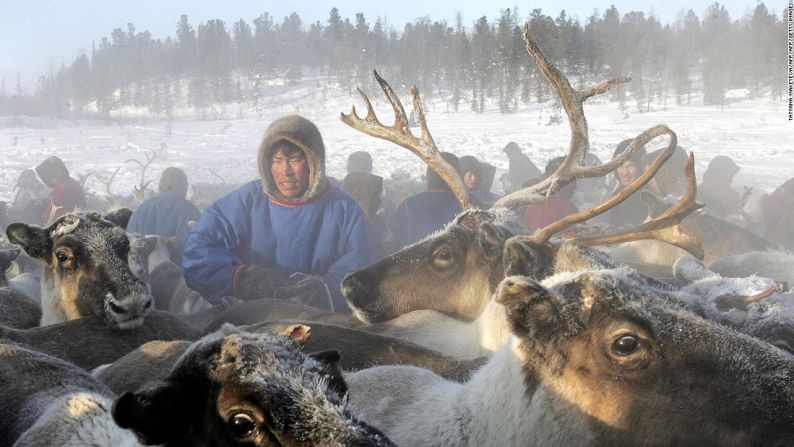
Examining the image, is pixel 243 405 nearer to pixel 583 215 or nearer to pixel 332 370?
pixel 332 370

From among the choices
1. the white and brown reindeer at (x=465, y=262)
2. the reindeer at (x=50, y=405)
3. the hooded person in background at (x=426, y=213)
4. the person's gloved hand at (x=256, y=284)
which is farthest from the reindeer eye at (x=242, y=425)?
the hooded person in background at (x=426, y=213)

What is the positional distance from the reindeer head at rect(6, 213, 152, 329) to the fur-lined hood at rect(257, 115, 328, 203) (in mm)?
1657

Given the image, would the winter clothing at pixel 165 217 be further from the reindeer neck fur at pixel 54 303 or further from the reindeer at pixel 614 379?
the reindeer at pixel 614 379

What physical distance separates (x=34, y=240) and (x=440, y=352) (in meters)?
3.03

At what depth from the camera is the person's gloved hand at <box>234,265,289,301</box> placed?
5793 mm

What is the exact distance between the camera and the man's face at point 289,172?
6.21 meters

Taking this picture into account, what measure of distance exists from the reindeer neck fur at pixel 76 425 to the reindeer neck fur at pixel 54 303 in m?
1.88

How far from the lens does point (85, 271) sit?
4.59m

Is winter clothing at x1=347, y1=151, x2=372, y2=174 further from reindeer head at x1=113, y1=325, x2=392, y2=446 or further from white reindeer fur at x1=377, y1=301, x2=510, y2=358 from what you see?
reindeer head at x1=113, y1=325, x2=392, y2=446

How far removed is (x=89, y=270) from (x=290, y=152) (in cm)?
223

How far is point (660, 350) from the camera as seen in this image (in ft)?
7.66

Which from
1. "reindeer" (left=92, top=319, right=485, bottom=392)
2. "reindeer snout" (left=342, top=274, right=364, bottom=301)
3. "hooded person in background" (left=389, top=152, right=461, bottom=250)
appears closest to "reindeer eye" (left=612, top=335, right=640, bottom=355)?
"reindeer" (left=92, top=319, right=485, bottom=392)

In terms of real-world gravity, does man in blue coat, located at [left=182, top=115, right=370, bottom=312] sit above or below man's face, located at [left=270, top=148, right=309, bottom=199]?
below

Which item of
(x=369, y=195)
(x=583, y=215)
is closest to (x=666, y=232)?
(x=583, y=215)
